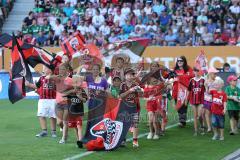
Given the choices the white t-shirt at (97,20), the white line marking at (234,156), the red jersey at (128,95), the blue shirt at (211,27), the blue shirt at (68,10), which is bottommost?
the white line marking at (234,156)

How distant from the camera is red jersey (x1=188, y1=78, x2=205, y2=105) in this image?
16.2 meters

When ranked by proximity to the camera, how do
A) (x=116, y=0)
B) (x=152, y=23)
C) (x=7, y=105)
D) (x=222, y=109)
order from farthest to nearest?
(x=116, y=0), (x=152, y=23), (x=7, y=105), (x=222, y=109)

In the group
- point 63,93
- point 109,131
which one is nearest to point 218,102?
point 109,131

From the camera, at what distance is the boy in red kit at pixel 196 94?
1623 centimetres

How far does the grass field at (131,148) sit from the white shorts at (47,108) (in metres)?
0.56

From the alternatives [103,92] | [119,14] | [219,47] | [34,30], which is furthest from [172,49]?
[103,92]

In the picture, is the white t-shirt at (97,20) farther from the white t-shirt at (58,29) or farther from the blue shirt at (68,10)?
the blue shirt at (68,10)

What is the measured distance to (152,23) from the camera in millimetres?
28688

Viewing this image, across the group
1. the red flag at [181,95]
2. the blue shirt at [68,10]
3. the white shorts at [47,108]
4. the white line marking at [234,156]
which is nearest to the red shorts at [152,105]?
the red flag at [181,95]

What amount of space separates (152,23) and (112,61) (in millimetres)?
12219

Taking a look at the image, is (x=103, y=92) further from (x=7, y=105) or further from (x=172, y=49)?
(x=172, y=49)

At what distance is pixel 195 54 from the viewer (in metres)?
26.0

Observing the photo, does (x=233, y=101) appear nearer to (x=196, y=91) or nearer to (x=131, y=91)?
(x=196, y=91)

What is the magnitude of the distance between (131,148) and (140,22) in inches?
593
